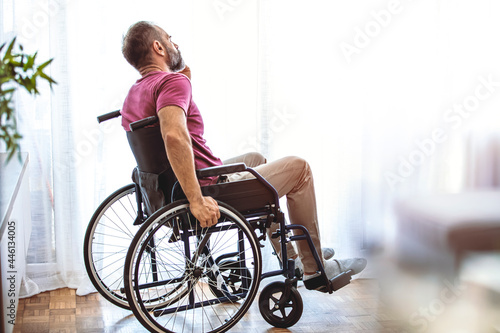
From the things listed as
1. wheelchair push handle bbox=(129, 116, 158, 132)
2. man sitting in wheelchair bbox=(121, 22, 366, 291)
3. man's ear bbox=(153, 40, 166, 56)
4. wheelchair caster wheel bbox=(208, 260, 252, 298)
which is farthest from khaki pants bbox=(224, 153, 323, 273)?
man's ear bbox=(153, 40, 166, 56)

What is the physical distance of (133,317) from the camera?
91.2 inches

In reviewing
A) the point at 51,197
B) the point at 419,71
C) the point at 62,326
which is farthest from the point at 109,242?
the point at 419,71

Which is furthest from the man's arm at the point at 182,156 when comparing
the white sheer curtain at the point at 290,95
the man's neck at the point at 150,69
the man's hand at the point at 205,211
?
the white sheer curtain at the point at 290,95

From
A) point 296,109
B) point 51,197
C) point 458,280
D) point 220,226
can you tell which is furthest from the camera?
point 296,109

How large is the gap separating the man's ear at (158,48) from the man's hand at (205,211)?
596mm

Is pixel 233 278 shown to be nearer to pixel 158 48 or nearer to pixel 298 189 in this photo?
pixel 298 189

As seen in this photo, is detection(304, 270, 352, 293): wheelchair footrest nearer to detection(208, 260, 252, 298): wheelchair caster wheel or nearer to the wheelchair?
the wheelchair

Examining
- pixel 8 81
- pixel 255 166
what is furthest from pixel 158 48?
pixel 8 81

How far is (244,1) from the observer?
268 centimetres

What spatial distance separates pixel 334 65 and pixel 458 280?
1136 mm

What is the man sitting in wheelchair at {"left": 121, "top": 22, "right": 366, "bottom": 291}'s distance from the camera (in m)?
1.85

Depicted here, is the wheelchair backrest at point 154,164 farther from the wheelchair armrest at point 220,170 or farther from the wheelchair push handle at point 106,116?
the wheelchair push handle at point 106,116

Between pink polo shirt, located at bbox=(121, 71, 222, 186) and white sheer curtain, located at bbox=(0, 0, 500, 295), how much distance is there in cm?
55

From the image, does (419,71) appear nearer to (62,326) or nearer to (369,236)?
(369,236)
